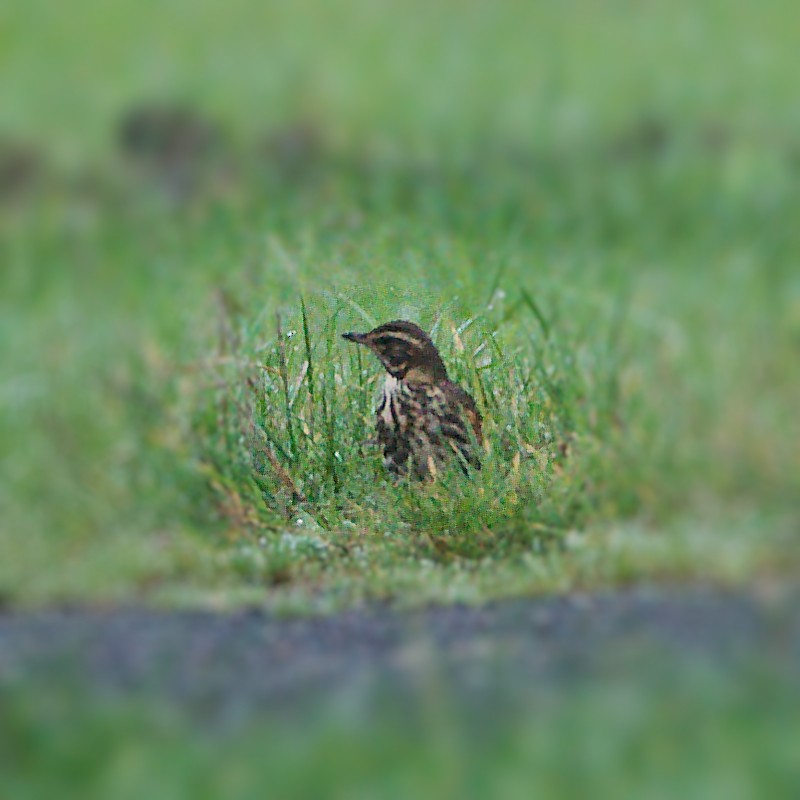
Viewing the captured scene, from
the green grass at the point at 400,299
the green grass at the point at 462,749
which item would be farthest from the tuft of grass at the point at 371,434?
the green grass at the point at 462,749

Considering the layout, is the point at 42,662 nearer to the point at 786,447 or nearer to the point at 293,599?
the point at 293,599

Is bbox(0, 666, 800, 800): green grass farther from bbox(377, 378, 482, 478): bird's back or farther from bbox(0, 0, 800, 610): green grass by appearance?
bbox(377, 378, 482, 478): bird's back

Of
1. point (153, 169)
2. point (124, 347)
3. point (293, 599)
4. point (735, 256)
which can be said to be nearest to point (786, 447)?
point (735, 256)

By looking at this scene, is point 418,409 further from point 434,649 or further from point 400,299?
point 434,649

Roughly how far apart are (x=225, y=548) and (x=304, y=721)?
0.90ft

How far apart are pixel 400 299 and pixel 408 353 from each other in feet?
0.16

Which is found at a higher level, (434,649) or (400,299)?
(400,299)

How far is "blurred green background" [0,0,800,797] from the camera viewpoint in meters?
1.44

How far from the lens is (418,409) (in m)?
1.26

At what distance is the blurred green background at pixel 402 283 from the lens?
144 centimetres

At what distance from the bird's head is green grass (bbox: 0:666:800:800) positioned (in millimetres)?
776

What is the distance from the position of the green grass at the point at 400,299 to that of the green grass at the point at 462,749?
184mm

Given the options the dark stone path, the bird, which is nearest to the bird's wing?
the bird

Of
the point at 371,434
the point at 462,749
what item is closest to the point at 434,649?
the point at 462,749
